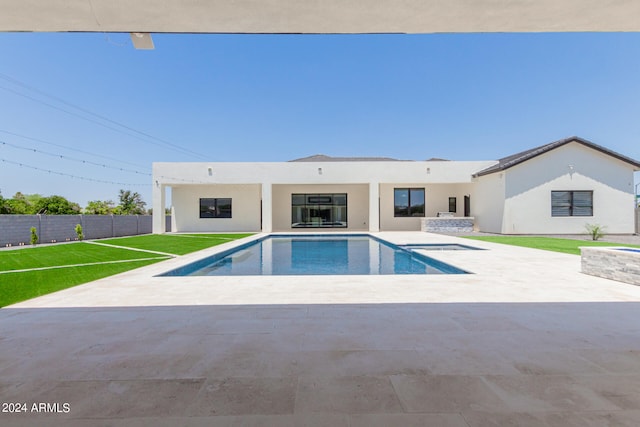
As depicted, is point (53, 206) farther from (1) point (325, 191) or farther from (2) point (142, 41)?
(2) point (142, 41)

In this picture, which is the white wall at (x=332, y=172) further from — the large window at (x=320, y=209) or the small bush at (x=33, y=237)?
the small bush at (x=33, y=237)

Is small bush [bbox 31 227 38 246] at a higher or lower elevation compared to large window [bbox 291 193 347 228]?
lower

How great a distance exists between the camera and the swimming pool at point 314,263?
7.33m

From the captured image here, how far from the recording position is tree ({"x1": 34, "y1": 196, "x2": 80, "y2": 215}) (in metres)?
31.0

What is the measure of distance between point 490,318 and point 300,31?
3.87 metres

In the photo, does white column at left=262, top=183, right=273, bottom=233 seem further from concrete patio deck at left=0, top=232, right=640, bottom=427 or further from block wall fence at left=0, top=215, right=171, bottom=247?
concrete patio deck at left=0, top=232, right=640, bottom=427

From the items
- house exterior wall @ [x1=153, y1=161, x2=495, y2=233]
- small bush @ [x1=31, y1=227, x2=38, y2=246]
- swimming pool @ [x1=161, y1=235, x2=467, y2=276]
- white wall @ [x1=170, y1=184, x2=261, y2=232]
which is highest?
house exterior wall @ [x1=153, y1=161, x2=495, y2=233]

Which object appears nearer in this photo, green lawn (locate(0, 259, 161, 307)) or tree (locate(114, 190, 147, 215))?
green lawn (locate(0, 259, 161, 307))

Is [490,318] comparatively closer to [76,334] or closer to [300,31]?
[300,31]

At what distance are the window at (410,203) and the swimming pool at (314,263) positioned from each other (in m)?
8.87

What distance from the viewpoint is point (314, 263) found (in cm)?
883

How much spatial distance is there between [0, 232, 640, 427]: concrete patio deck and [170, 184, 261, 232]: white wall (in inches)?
644

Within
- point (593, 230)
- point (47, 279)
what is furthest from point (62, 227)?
point (593, 230)
